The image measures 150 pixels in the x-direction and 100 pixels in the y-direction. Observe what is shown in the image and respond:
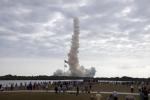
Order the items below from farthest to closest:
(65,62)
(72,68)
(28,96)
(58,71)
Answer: (58,71) < (72,68) < (65,62) < (28,96)

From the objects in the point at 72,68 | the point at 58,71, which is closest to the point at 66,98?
the point at 72,68

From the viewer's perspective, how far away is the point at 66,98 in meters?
47.7

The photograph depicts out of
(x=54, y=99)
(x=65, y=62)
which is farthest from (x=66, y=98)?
(x=65, y=62)

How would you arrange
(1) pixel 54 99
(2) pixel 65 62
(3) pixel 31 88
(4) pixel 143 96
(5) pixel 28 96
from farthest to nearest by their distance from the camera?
(2) pixel 65 62, (3) pixel 31 88, (5) pixel 28 96, (1) pixel 54 99, (4) pixel 143 96

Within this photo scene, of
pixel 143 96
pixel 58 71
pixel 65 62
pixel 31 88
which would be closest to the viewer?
pixel 143 96

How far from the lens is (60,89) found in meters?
56.8

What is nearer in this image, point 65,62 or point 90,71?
point 65,62

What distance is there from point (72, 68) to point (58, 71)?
35674mm

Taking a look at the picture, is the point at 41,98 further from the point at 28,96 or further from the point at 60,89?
the point at 60,89

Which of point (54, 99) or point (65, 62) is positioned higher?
point (65, 62)

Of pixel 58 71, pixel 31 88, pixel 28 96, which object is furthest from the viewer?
pixel 58 71

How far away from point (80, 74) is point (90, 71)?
27757 mm

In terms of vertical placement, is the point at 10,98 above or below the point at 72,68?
below

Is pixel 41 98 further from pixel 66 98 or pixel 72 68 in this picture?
pixel 72 68
